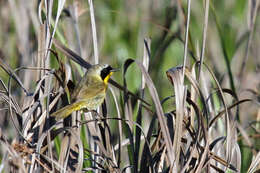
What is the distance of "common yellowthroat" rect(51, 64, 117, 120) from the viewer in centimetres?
227

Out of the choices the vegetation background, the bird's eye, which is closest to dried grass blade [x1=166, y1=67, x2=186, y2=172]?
the vegetation background

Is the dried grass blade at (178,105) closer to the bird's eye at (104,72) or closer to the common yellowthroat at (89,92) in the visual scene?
the common yellowthroat at (89,92)

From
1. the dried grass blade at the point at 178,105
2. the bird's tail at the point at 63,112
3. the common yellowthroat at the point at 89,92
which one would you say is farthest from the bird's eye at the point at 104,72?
the dried grass blade at the point at 178,105

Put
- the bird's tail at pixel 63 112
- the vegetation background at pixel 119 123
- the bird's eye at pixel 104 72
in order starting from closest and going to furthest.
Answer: the vegetation background at pixel 119 123 < the bird's tail at pixel 63 112 < the bird's eye at pixel 104 72

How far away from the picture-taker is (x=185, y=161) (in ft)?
7.54

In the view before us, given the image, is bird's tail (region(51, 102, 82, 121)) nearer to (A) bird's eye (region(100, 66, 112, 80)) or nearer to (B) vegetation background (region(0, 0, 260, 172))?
(B) vegetation background (region(0, 0, 260, 172))

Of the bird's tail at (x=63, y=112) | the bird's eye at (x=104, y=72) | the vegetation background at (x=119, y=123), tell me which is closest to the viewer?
the vegetation background at (x=119, y=123)

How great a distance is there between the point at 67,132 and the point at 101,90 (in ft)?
2.47

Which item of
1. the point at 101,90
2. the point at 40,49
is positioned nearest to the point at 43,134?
the point at 40,49

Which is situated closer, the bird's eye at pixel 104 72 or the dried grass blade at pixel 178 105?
the dried grass blade at pixel 178 105

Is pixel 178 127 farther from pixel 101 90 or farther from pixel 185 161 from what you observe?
pixel 101 90

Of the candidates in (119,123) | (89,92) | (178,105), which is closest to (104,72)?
(89,92)

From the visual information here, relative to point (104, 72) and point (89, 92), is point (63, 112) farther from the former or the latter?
point (104, 72)

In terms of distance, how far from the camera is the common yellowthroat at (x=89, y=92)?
2.27m
